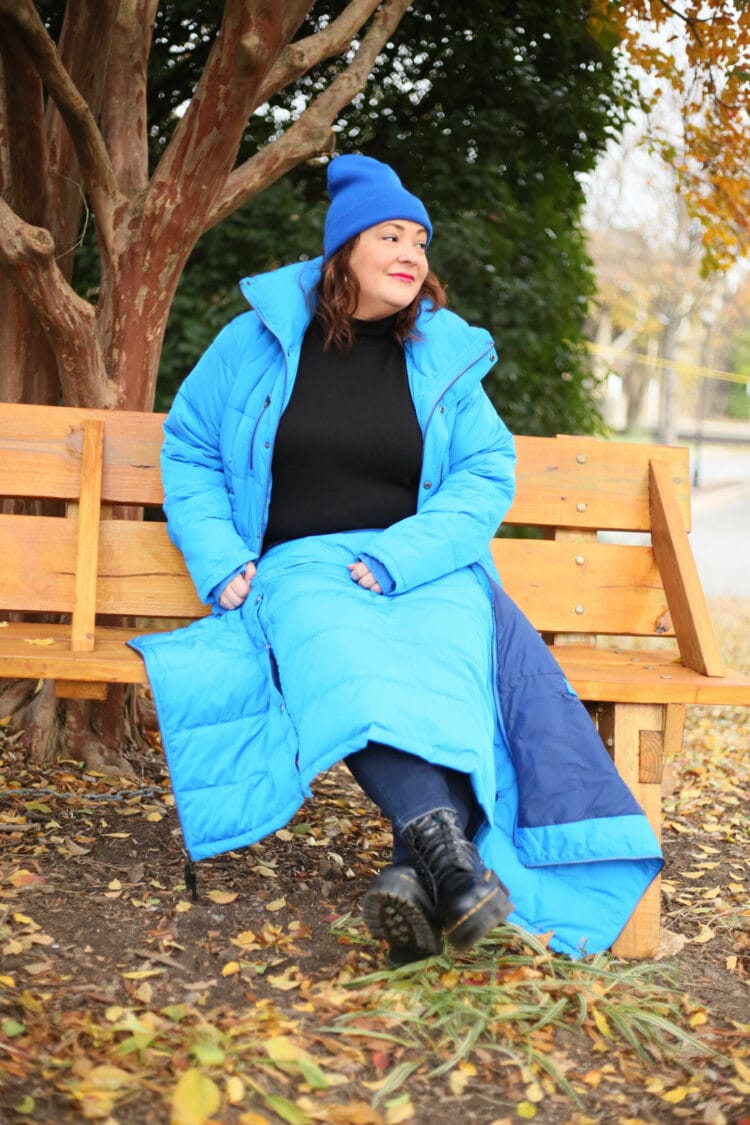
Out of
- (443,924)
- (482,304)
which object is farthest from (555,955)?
(482,304)

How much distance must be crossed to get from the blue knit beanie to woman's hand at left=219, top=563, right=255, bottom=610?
957 mm

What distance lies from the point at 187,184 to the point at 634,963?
109 inches

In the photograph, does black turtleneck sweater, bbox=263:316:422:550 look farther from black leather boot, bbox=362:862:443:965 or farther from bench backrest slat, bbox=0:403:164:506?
black leather boot, bbox=362:862:443:965

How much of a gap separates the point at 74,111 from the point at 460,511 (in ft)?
6.12

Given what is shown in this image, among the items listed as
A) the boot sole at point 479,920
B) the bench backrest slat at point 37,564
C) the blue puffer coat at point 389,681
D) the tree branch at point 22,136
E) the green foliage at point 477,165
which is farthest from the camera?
the green foliage at point 477,165

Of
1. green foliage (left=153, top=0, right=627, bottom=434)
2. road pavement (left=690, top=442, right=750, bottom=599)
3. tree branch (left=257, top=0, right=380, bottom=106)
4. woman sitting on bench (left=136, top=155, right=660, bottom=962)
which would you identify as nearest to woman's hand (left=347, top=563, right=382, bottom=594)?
woman sitting on bench (left=136, top=155, right=660, bottom=962)

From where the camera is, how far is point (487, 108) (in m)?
6.74

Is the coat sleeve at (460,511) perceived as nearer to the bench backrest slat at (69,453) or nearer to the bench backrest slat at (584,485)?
the bench backrest slat at (584,485)

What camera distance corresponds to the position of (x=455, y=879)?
249 cm

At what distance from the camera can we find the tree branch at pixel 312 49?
4.22m

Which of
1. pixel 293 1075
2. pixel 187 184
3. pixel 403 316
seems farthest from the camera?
pixel 187 184

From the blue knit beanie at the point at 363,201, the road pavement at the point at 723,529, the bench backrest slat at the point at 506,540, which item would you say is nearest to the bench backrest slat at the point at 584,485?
the bench backrest slat at the point at 506,540

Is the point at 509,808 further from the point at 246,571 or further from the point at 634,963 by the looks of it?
the point at 246,571

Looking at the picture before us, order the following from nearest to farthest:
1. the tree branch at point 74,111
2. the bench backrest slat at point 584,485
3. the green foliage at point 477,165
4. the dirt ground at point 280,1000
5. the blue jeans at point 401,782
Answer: the dirt ground at point 280,1000 → the blue jeans at point 401,782 → the tree branch at point 74,111 → the bench backrest slat at point 584,485 → the green foliage at point 477,165
